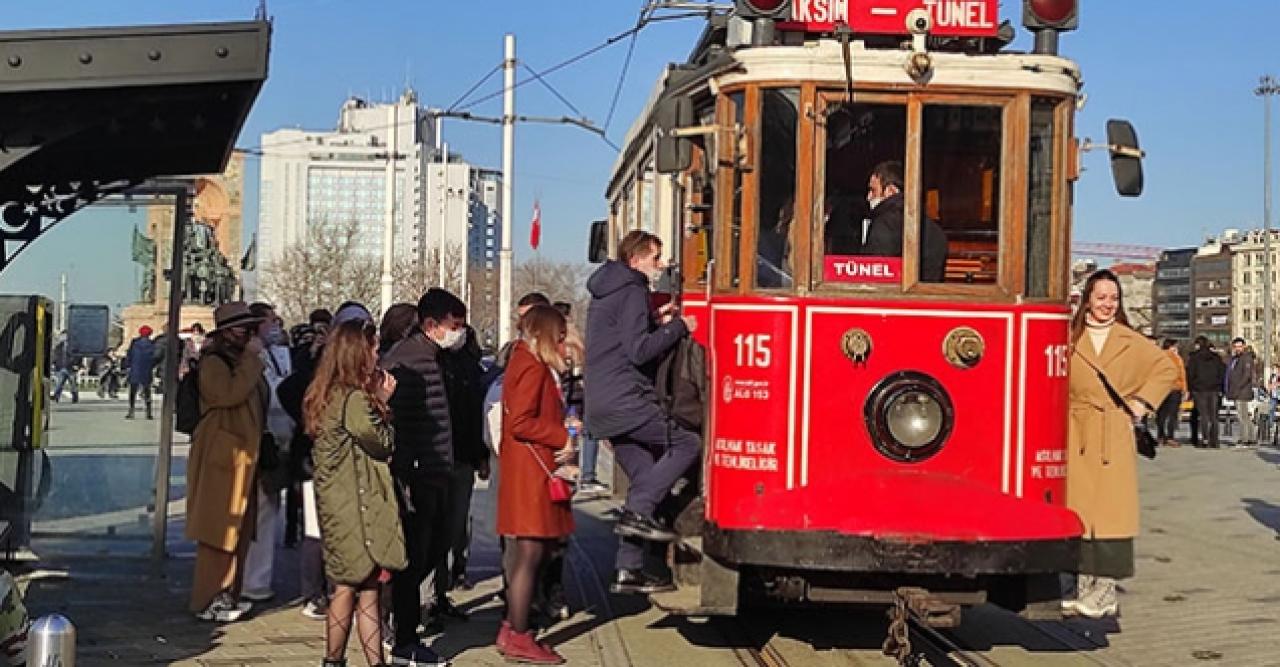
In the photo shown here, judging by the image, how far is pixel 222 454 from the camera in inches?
387

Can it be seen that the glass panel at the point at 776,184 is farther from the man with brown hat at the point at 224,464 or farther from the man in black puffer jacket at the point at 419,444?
the man with brown hat at the point at 224,464

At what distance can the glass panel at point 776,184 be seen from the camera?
8.09 m

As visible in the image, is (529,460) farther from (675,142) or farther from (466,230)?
(466,230)

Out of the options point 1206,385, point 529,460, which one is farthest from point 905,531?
point 1206,385

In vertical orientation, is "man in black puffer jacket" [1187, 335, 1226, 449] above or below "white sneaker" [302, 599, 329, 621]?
above

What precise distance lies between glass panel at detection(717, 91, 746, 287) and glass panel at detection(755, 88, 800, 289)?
0.34ft

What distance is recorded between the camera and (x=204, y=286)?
1898 cm

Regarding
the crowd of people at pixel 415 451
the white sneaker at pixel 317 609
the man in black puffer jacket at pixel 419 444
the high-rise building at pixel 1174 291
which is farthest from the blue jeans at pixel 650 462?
the high-rise building at pixel 1174 291

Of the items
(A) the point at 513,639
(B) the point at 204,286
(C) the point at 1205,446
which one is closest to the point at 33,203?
(A) the point at 513,639

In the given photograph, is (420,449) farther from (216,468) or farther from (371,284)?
(371,284)

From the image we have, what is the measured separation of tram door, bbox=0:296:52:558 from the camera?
10836mm

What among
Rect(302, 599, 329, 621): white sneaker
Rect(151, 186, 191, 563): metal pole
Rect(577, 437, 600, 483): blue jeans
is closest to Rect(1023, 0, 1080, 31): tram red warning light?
Rect(302, 599, 329, 621): white sneaker

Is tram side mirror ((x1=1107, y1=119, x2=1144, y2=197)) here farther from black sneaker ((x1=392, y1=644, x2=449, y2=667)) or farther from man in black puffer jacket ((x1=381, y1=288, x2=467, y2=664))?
black sneaker ((x1=392, y1=644, x2=449, y2=667))

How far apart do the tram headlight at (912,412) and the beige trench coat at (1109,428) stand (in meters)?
1.26
